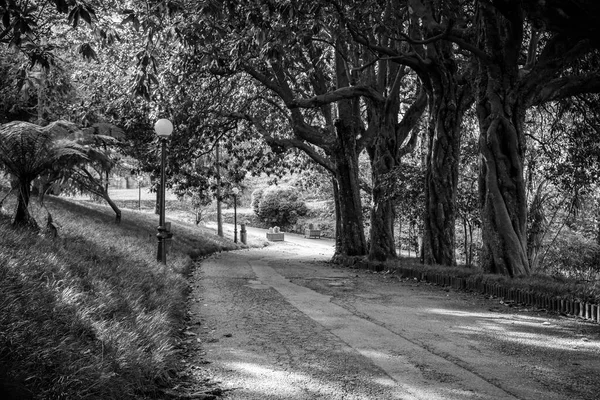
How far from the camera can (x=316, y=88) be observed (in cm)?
1911

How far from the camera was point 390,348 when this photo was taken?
5.38 meters

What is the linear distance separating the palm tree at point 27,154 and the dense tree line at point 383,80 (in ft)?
3.69

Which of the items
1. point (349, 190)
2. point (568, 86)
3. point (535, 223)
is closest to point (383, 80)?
point (349, 190)

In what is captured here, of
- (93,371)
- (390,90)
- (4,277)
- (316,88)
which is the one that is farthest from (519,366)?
(316,88)

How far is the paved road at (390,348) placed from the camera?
13.8 feet

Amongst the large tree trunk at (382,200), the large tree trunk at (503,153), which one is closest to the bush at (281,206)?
the large tree trunk at (382,200)

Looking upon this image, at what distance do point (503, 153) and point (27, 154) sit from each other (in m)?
8.26

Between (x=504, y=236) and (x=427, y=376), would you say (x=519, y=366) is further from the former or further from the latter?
(x=504, y=236)

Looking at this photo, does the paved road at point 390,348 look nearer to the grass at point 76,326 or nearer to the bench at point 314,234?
Result: the grass at point 76,326

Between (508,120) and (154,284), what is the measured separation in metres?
6.98

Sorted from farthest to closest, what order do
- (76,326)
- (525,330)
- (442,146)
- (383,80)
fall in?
(383,80) → (442,146) → (525,330) → (76,326)

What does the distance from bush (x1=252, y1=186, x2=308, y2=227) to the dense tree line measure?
107 ft

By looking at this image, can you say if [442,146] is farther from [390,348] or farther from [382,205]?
[390,348]

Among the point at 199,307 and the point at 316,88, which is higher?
the point at 316,88
